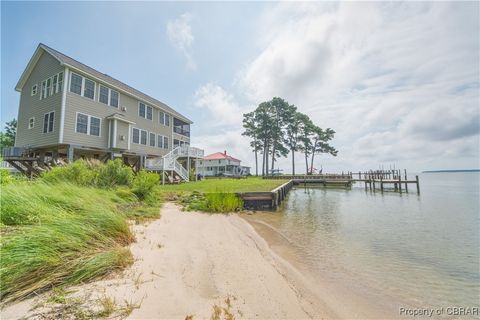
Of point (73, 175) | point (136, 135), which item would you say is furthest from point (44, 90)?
point (73, 175)

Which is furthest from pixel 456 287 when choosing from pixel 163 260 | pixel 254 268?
pixel 163 260

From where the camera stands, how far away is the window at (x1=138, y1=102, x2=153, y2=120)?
1993 centimetres

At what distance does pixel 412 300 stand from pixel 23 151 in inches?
870

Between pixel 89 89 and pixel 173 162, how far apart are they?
840 centimetres

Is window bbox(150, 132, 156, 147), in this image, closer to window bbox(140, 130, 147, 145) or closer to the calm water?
window bbox(140, 130, 147, 145)

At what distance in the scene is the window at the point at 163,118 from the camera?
22.6 meters

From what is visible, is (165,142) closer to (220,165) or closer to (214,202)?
(214,202)

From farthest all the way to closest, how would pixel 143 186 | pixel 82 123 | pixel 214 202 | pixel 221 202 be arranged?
pixel 82 123, pixel 221 202, pixel 214 202, pixel 143 186

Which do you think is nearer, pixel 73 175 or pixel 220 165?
pixel 73 175

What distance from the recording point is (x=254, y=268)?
406 cm

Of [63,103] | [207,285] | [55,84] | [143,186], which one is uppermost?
[55,84]

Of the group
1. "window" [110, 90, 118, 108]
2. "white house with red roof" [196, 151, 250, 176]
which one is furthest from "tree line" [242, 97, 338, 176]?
"window" [110, 90, 118, 108]

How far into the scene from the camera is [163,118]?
23094mm

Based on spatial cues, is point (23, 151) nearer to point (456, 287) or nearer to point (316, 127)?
point (456, 287)
